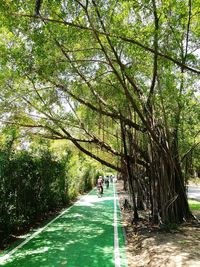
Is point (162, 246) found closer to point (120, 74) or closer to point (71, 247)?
point (71, 247)

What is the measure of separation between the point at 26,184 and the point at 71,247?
3584mm

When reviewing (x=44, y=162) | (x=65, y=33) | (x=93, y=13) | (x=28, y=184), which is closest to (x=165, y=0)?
(x=93, y=13)

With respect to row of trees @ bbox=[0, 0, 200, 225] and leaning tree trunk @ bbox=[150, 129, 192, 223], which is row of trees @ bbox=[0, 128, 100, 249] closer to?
row of trees @ bbox=[0, 0, 200, 225]

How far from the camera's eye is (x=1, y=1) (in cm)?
677

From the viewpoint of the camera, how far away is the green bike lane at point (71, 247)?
22.7 feet

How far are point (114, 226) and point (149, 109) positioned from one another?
461 cm

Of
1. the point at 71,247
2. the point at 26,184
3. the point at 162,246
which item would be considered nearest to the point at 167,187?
the point at 162,246

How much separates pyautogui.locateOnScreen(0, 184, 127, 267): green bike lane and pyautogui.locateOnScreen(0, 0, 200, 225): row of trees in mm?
2045

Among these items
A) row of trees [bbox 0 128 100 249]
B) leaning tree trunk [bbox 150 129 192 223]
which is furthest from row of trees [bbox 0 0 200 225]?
row of trees [bbox 0 128 100 249]

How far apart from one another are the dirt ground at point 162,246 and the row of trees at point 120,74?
2.76 feet

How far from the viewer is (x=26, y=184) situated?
11148 millimetres

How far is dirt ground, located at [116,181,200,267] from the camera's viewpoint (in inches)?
262

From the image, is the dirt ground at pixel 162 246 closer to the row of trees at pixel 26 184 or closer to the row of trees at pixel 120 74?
the row of trees at pixel 120 74

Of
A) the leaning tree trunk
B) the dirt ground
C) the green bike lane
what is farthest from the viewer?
the leaning tree trunk
